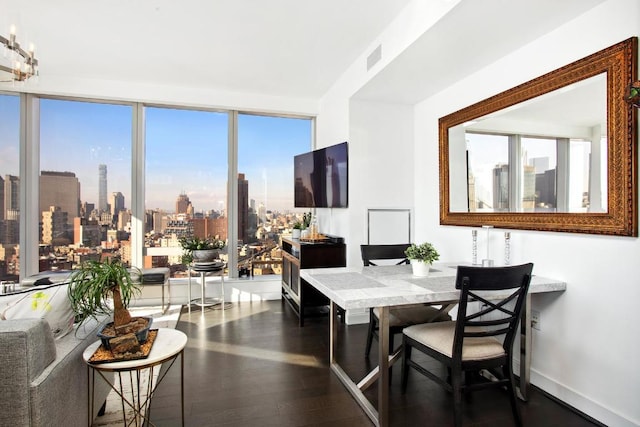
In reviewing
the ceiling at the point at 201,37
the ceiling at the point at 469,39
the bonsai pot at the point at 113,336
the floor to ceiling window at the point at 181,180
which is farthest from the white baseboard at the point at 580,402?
the floor to ceiling window at the point at 181,180

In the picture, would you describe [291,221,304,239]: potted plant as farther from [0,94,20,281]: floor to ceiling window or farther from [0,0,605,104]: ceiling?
[0,94,20,281]: floor to ceiling window

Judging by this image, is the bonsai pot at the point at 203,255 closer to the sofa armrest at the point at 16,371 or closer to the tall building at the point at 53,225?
the tall building at the point at 53,225

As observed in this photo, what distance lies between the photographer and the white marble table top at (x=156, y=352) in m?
1.58

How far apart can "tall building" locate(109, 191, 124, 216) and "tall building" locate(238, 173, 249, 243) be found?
1.51m

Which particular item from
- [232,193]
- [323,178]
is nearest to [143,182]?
[232,193]

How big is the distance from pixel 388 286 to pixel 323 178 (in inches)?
88.4

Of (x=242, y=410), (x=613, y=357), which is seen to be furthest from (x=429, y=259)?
(x=242, y=410)

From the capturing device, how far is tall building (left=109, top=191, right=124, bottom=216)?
179 inches

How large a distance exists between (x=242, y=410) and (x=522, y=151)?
9.01 ft

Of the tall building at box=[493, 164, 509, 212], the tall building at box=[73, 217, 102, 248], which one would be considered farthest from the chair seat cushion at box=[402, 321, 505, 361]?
the tall building at box=[73, 217, 102, 248]

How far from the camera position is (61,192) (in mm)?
4414

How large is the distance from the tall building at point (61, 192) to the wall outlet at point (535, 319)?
5073mm

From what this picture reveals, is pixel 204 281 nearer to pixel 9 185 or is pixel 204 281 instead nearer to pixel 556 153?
pixel 9 185

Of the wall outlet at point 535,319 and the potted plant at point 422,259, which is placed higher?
the potted plant at point 422,259
